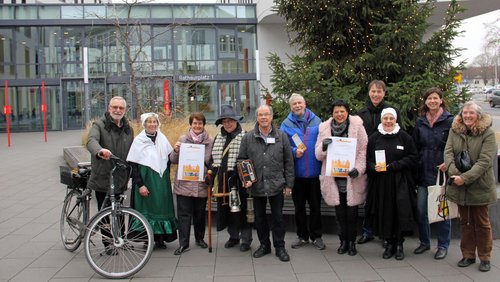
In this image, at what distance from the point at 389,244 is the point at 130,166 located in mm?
3101

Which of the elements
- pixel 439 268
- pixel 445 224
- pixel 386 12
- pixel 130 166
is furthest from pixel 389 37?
pixel 130 166

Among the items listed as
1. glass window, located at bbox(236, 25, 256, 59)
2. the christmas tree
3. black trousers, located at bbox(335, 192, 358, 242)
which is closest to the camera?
black trousers, located at bbox(335, 192, 358, 242)

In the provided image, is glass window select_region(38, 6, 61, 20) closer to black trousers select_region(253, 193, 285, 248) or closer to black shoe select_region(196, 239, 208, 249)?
black shoe select_region(196, 239, 208, 249)

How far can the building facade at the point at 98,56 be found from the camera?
29906 millimetres

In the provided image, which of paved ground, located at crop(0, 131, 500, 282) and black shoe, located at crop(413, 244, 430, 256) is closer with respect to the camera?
paved ground, located at crop(0, 131, 500, 282)

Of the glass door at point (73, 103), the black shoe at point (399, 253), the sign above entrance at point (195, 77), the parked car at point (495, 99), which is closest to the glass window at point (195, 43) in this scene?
the sign above entrance at point (195, 77)

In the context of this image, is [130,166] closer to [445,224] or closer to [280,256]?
[280,256]

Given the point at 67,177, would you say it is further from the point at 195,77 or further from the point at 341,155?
the point at 195,77

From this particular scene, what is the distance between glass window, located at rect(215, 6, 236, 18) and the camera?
100 ft

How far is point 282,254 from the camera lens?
18.1 feet

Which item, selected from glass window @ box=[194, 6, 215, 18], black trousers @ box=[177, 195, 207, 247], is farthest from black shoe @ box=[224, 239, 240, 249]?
glass window @ box=[194, 6, 215, 18]

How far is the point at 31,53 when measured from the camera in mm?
30219

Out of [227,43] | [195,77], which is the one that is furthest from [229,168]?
[227,43]

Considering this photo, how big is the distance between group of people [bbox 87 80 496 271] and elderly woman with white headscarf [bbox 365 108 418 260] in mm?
11
